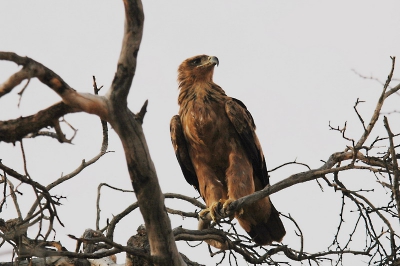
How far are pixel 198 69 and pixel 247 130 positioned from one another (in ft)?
3.88

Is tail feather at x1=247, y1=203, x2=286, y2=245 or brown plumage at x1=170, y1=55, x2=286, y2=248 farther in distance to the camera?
tail feather at x1=247, y1=203, x2=286, y2=245

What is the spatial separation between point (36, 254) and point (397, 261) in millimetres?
2559

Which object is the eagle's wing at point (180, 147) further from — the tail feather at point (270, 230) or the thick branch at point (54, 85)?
the thick branch at point (54, 85)

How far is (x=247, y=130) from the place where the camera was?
7312mm

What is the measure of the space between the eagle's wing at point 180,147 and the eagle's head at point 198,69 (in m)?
0.65

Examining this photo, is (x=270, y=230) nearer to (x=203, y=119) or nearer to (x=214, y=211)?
(x=214, y=211)

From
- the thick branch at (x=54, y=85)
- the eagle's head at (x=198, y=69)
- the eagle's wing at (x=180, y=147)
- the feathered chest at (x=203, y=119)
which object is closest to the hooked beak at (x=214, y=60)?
the eagle's head at (x=198, y=69)

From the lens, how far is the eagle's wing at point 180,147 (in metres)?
7.46

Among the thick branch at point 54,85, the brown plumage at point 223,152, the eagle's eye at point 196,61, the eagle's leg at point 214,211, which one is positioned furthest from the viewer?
the eagle's eye at point 196,61

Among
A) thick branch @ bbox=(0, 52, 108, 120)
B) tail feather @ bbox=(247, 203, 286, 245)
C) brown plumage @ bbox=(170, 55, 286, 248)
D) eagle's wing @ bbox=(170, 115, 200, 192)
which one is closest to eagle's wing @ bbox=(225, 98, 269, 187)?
brown plumage @ bbox=(170, 55, 286, 248)

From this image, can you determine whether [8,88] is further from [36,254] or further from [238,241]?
[238,241]

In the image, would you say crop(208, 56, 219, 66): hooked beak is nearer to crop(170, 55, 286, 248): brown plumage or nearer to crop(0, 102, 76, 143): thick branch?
crop(170, 55, 286, 248): brown plumage

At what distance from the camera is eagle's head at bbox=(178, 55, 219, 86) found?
7.88 metres

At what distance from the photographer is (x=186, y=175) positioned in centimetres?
785
